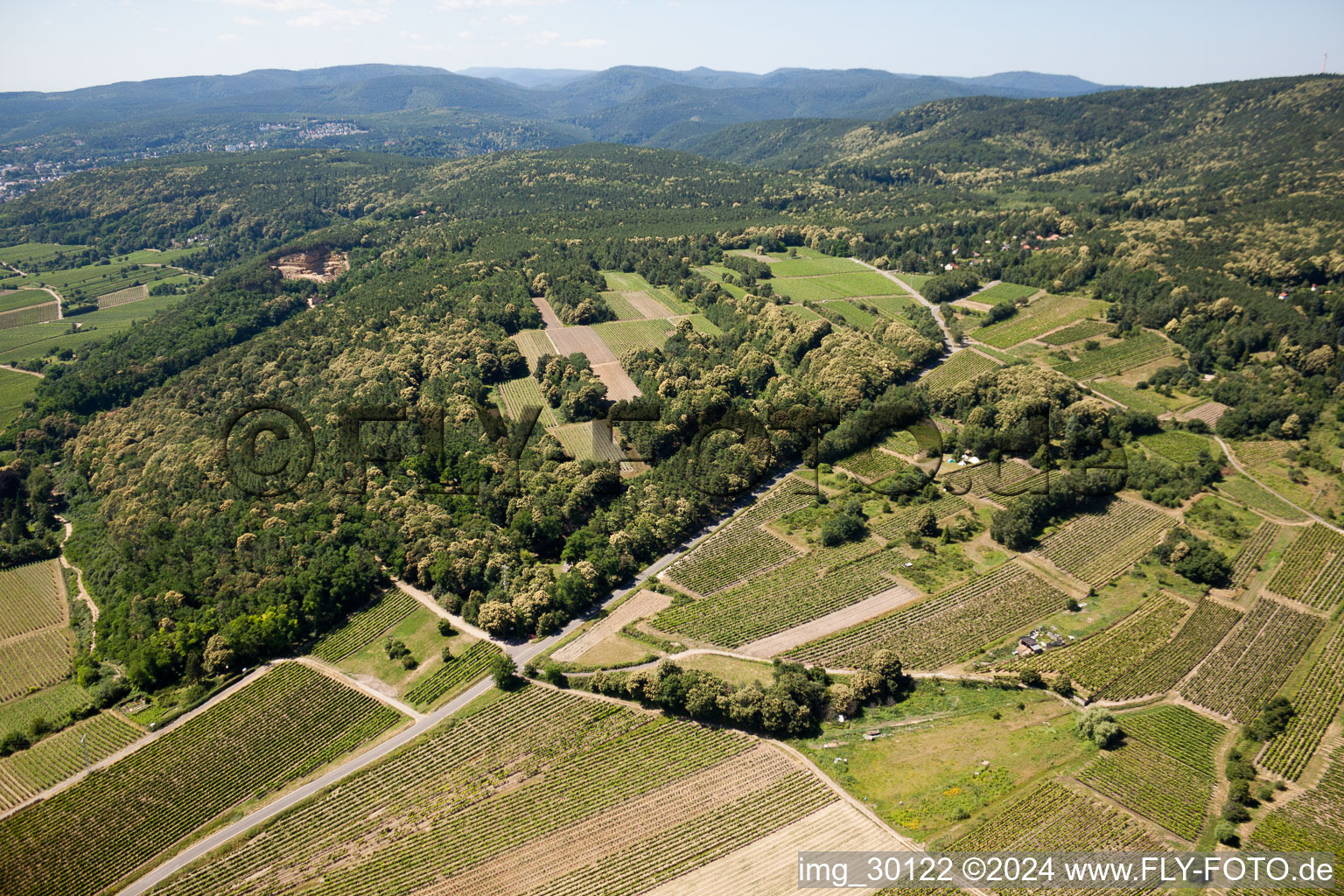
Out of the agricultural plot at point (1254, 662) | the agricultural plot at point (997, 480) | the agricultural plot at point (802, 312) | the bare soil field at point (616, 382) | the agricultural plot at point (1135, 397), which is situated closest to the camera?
the agricultural plot at point (1254, 662)

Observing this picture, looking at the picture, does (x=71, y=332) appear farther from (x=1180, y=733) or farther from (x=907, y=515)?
(x=1180, y=733)

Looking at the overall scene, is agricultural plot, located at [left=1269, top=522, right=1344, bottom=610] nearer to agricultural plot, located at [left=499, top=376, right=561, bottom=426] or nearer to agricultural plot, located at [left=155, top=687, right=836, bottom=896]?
agricultural plot, located at [left=155, top=687, right=836, bottom=896]

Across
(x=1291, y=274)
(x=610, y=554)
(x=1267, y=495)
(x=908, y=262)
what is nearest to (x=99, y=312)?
(x=610, y=554)

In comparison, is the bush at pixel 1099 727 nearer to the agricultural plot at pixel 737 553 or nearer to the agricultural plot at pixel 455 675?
the agricultural plot at pixel 737 553

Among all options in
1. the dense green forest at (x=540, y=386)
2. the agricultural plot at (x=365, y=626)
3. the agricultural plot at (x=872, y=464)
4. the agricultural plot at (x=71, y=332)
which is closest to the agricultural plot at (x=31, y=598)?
the dense green forest at (x=540, y=386)

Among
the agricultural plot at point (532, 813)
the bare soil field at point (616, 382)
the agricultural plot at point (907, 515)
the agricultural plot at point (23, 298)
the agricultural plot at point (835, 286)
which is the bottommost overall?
the agricultural plot at point (532, 813)

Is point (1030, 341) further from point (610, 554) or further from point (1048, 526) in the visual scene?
point (610, 554)

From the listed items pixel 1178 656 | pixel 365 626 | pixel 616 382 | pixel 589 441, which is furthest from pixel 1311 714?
pixel 616 382
